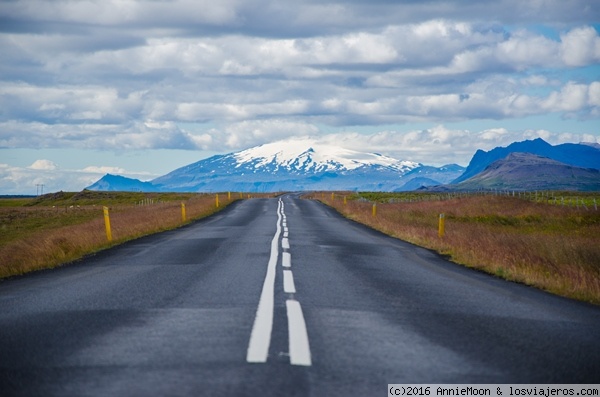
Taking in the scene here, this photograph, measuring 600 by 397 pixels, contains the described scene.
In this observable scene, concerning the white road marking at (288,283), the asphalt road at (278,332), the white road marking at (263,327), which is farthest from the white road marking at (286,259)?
the white road marking at (263,327)

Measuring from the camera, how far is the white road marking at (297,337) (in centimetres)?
574

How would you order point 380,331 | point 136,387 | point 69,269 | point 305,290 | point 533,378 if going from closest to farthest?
point 136,387
point 533,378
point 380,331
point 305,290
point 69,269

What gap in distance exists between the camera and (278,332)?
6.85 meters

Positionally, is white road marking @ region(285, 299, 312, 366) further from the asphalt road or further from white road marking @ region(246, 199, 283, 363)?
white road marking @ region(246, 199, 283, 363)

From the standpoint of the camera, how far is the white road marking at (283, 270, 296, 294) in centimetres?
1004

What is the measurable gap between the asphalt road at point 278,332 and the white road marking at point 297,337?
0.8 inches

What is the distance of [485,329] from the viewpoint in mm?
7492

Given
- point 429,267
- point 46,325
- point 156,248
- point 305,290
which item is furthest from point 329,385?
point 156,248

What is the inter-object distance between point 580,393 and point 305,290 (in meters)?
5.44

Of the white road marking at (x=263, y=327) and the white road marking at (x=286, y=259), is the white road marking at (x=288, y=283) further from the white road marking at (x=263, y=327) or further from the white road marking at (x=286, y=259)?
the white road marking at (x=286, y=259)

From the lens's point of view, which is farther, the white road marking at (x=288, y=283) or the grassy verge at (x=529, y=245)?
the grassy verge at (x=529, y=245)

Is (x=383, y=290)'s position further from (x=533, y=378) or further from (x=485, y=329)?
(x=533, y=378)

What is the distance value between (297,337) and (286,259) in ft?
27.0

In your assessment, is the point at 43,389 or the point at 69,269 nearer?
the point at 43,389
